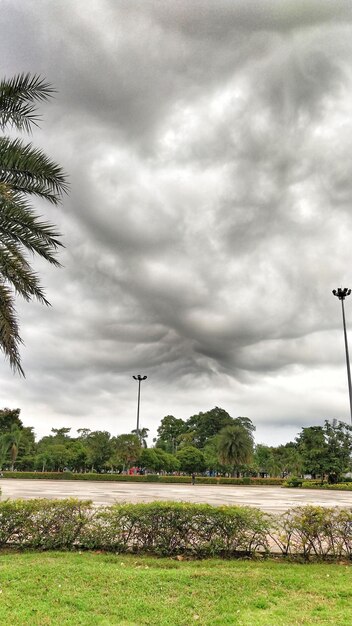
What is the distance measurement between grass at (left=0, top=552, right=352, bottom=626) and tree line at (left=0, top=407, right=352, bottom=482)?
3793cm

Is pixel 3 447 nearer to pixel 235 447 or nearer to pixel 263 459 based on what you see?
pixel 235 447

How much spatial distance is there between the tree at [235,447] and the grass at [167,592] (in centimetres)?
4458

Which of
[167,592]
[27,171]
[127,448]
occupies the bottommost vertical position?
[167,592]

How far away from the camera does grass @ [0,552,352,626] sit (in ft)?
14.4

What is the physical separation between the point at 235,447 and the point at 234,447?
12cm

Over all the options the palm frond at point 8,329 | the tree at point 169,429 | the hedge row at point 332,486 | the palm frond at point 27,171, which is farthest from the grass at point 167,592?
the tree at point 169,429

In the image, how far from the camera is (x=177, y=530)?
691 cm

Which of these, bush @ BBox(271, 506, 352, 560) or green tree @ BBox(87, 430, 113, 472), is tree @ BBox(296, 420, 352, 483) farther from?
bush @ BBox(271, 506, 352, 560)

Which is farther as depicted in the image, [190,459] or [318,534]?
[190,459]

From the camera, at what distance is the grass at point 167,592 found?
4.39 meters

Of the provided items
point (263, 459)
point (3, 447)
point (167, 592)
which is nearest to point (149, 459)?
point (3, 447)

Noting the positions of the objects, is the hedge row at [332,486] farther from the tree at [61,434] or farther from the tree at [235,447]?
the tree at [61,434]

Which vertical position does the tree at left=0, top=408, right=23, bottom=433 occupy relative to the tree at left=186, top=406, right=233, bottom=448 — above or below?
below

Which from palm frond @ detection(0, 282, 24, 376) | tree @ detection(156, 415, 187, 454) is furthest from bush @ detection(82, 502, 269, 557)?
tree @ detection(156, 415, 187, 454)
